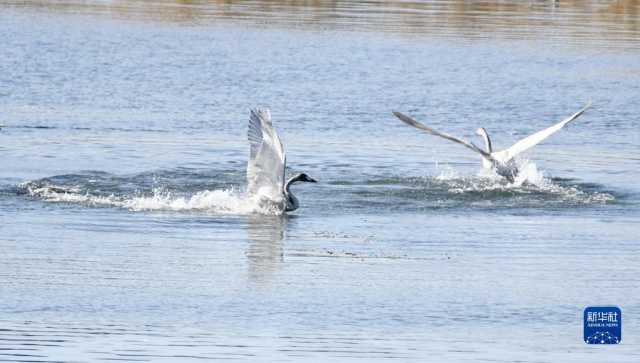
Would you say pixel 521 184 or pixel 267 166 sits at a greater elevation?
pixel 267 166

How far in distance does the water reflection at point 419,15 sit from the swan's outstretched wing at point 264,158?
79.4 ft

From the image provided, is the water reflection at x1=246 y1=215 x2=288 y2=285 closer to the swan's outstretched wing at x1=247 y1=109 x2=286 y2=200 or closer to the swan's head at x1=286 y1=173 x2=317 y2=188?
the swan's outstretched wing at x1=247 y1=109 x2=286 y2=200

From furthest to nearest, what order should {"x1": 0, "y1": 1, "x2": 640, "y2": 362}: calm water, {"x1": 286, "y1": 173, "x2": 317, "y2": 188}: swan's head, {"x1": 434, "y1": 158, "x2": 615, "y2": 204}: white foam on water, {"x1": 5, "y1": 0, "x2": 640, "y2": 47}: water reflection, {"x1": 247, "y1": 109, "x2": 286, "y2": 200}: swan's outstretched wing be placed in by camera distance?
{"x1": 5, "y1": 0, "x2": 640, "y2": 47}: water reflection, {"x1": 434, "y1": 158, "x2": 615, "y2": 204}: white foam on water, {"x1": 286, "y1": 173, "x2": 317, "y2": 188}: swan's head, {"x1": 247, "y1": 109, "x2": 286, "y2": 200}: swan's outstretched wing, {"x1": 0, "y1": 1, "x2": 640, "y2": 362}: calm water

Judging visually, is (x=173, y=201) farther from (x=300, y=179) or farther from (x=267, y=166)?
(x=300, y=179)

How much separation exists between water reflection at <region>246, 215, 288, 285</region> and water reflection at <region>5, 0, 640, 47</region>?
81.6 feet

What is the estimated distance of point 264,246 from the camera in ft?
58.4

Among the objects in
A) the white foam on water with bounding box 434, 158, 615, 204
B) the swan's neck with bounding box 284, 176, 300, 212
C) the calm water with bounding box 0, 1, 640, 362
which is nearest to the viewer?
the calm water with bounding box 0, 1, 640, 362

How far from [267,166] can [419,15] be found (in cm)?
3134

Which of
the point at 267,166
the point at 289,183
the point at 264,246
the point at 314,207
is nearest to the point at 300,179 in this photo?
the point at 289,183

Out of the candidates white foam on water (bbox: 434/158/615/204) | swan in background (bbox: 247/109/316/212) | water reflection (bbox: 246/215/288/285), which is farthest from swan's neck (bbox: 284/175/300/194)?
white foam on water (bbox: 434/158/615/204)

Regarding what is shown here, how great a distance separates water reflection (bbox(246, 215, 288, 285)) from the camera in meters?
16.3

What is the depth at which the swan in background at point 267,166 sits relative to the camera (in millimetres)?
19578

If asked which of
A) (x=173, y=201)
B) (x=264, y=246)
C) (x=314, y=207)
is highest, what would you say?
(x=264, y=246)

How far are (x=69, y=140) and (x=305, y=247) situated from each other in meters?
8.41
